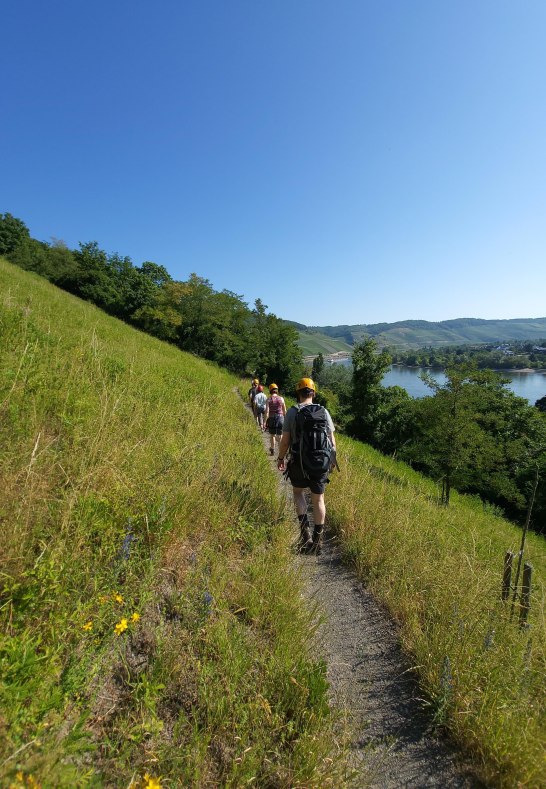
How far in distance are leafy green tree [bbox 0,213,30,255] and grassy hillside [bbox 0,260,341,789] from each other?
2546 inches

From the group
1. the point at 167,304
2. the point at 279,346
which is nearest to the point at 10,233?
the point at 167,304

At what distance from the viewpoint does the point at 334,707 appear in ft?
7.16

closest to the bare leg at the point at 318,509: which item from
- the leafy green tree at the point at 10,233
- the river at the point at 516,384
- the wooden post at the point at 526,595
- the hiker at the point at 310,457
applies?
the hiker at the point at 310,457

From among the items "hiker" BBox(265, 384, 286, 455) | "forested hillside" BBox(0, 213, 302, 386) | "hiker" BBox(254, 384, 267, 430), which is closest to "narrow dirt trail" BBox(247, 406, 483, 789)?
"hiker" BBox(265, 384, 286, 455)

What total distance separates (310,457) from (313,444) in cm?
17

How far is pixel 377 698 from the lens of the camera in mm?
2311

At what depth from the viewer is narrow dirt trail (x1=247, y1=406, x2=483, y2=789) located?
1.89 m

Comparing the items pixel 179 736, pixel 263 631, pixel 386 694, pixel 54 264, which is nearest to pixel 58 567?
pixel 179 736

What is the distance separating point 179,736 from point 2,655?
1.04 metres

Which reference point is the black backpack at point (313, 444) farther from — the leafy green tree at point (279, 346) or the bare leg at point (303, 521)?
the leafy green tree at point (279, 346)

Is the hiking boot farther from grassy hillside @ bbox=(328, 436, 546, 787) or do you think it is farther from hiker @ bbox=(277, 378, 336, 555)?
grassy hillside @ bbox=(328, 436, 546, 787)

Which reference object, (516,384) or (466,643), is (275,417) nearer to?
(466,643)

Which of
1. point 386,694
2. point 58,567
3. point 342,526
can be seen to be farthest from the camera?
point 342,526

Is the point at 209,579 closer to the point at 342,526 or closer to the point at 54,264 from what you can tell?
the point at 342,526
